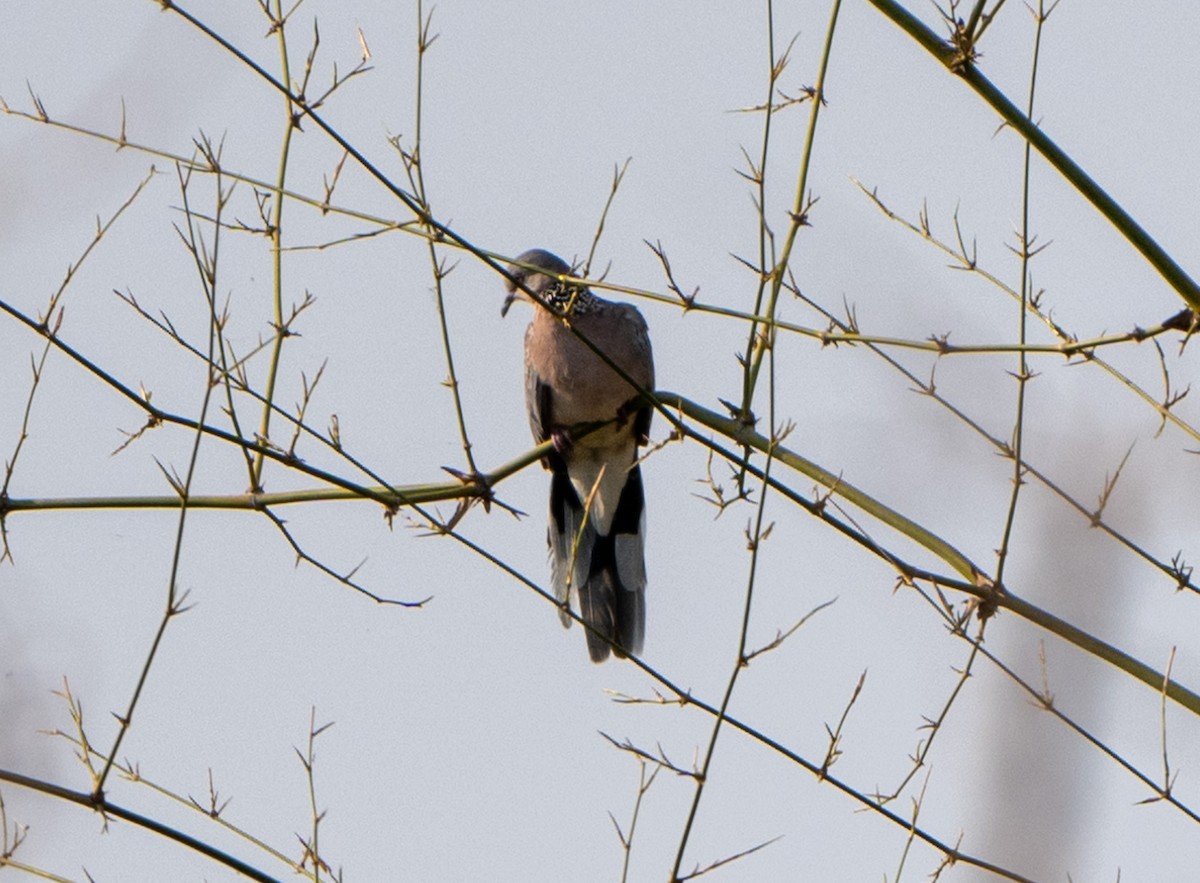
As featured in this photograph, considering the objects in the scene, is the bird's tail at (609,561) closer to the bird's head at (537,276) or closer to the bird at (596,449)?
the bird at (596,449)

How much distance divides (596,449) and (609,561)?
428 millimetres

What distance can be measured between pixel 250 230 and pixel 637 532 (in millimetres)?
3016

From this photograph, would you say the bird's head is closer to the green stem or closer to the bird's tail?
the bird's tail

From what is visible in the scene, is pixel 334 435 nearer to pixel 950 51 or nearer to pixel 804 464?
pixel 804 464

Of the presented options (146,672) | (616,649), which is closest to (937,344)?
(616,649)

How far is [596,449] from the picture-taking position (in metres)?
6.07

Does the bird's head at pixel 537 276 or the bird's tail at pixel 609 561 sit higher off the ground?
the bird's head at pixel 537 276

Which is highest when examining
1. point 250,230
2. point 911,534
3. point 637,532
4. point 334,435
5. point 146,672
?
point 637,532

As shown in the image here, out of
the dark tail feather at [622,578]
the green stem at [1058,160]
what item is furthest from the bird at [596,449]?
the green stem at [1058,160]

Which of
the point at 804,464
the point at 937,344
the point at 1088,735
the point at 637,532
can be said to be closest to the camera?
the point at 1088,735

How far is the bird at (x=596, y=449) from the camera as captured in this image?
588cm

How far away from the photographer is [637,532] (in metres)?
6.17

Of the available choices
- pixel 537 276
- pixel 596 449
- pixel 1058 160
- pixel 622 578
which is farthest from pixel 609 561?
pixel 1058 160

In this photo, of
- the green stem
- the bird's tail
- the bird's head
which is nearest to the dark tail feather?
the bird's tail
